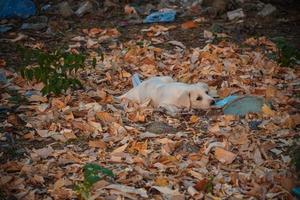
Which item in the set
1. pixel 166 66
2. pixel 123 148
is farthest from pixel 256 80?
pixel 123 148

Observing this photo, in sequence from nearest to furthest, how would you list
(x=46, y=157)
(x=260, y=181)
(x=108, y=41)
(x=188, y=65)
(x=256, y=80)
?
(x=260, y=181) < (x=46, y=157) < (x=256, y=80) < (x=188, y=65) < (x=108, y=41)

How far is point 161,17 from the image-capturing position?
8.91 m

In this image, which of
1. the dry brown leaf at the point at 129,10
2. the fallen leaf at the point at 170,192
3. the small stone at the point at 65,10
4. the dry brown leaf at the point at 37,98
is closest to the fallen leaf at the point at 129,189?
the fallen leaf at the point at 170,192

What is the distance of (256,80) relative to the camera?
6000 millimetres

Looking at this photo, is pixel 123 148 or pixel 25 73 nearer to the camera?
pixel 123 148

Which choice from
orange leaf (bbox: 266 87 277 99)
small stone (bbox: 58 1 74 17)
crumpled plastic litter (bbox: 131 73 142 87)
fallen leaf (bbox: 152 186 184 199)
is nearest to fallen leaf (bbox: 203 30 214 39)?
crumpled plastic litter (bbox: 131 73 142 87)

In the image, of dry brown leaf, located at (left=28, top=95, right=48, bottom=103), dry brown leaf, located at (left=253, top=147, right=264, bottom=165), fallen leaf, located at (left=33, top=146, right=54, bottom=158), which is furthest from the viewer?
dry brown leaf, located at (left=28, top=95, right=48, bottom=103)

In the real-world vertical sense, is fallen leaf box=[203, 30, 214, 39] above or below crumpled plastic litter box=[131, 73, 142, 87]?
above

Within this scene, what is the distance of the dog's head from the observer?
5176mm

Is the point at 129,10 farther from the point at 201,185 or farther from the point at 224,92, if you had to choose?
the point at 201,185

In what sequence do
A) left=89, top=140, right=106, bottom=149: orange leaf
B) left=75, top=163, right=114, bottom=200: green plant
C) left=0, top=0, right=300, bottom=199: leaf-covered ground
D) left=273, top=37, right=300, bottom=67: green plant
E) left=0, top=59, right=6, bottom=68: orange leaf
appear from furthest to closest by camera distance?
left=0, top=59, right=6, bottom=68: orange leaf
left=273, top=37, right=300, bottom=67: green plant
left=89, top=140, right=106, bottom=149: orange leaf
left=0, top=0, right=300, bottom=199: leaf-covered ground
left=75, top=163, right=114, bottom=200: green plant

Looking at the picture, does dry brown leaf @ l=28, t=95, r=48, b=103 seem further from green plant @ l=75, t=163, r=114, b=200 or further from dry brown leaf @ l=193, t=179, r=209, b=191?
dry brown leaf @ l=193, t=179, r=209, b=191

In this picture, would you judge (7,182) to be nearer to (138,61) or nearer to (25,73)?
(25,73)

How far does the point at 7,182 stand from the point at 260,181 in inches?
84.3
